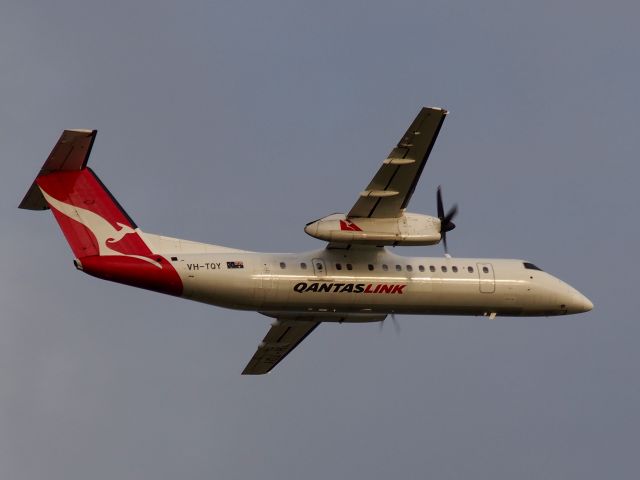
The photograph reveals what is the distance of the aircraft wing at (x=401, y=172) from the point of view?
44219 millimetres

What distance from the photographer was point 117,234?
1801 inches

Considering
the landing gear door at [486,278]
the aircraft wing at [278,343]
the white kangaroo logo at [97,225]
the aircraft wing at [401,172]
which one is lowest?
the aircraft wing at [278,343]

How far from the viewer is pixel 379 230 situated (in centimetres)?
4669

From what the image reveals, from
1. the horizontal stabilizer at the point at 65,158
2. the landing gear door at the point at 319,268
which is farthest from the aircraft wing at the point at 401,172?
the horizontal stabilizer at the point at 65,158

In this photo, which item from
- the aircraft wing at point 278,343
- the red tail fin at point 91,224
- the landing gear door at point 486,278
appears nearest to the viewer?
the red tail fin at point 91,224

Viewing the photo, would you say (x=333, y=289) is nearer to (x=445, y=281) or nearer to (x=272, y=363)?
(x=445, y=281)

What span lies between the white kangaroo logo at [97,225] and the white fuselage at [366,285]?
1874 millimetres

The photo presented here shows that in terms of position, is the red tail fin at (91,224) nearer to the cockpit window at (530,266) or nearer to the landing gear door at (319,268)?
the landing gear door at (319,268)

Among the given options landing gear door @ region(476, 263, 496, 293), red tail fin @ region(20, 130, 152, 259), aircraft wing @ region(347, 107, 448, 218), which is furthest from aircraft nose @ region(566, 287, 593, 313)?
red tail fin @ region(20, 130, 152, 259)

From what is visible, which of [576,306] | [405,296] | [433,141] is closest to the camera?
[433,141]

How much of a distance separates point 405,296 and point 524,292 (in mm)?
4693

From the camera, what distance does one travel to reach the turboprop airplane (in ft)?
148

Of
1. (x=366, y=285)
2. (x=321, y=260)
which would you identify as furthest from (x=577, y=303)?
(x=321, y=260)

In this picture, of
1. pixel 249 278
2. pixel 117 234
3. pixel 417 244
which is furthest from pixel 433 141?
pixel 117 234
